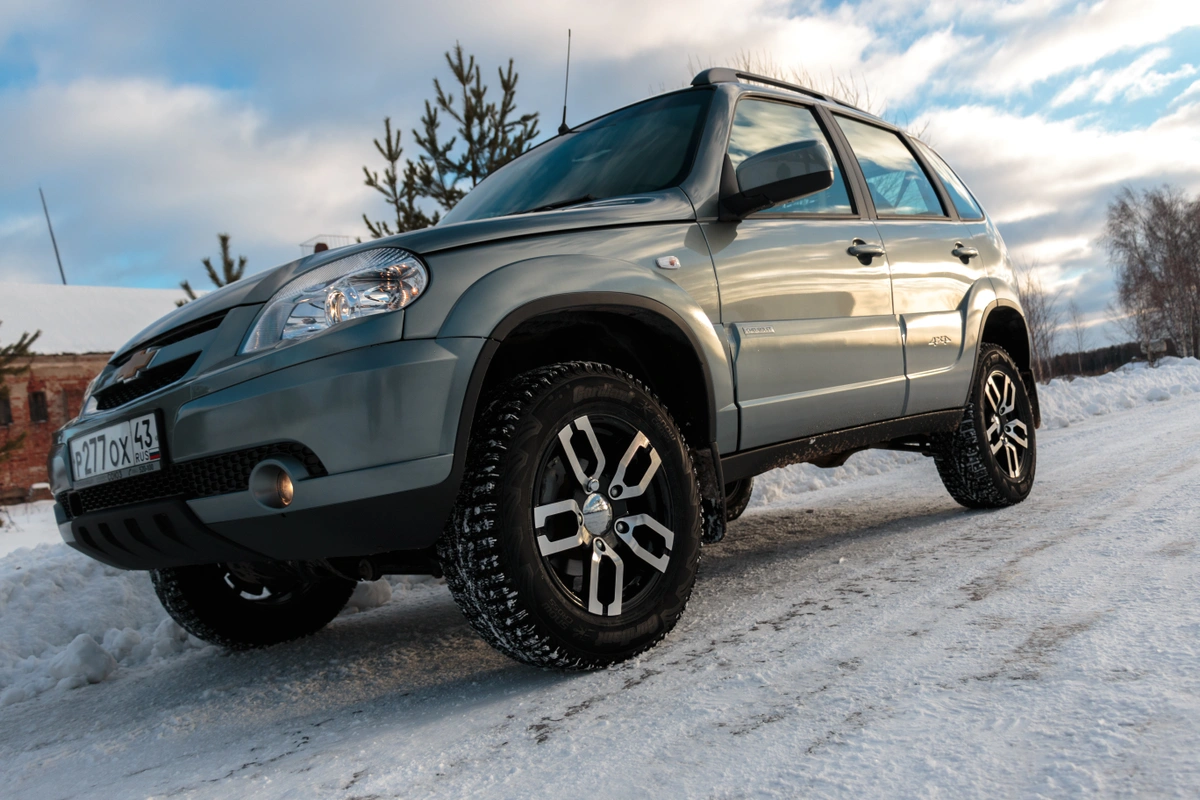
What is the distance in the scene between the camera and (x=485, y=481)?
7.35 ft

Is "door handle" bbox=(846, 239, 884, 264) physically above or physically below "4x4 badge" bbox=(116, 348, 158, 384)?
above

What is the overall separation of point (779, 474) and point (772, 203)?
4161mm

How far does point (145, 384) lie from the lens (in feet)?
8.38

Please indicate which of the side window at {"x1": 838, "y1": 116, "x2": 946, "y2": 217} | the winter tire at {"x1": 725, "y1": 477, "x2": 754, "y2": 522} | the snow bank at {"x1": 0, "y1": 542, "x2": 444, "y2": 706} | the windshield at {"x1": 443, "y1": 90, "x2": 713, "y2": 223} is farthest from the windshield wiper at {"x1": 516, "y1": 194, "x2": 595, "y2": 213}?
the winter tire at {"x1": 725, "y1": 477, "x2": 754, "y2": 522}

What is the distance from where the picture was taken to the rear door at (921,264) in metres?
3.81

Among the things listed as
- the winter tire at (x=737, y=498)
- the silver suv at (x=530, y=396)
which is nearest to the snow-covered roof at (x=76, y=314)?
the winter tire at (x=737, y=498)

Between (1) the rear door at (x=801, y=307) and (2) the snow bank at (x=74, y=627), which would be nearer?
(1) the rear door at (x=801, y=307)

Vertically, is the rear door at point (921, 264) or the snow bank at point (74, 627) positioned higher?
the rear door at point (921, 264)

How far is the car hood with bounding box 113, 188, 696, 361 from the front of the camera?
2352 millimetres

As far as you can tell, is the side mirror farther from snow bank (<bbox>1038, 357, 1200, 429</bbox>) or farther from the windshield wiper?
snow bank (<bbox>1038, 357, 1200, 429</bbox>)

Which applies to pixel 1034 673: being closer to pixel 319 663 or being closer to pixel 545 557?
pixel 545 557

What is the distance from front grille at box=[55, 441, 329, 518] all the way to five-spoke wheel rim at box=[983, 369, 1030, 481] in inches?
138

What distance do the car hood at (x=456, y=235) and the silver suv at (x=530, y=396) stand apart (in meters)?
0.01

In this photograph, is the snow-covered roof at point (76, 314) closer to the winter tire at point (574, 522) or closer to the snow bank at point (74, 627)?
the snow bank at point (74, 627)
